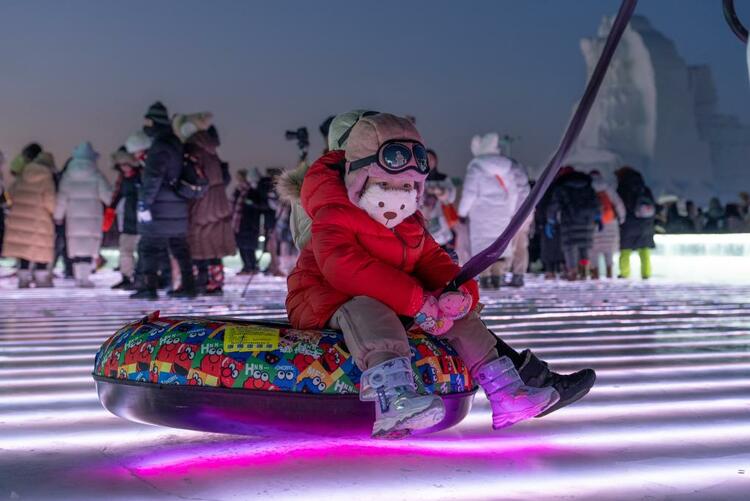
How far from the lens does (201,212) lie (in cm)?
899

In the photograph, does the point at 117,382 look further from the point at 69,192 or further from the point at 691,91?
the point at 691,91

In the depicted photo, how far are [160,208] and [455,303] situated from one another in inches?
246

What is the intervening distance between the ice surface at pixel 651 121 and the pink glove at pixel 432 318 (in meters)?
66.5

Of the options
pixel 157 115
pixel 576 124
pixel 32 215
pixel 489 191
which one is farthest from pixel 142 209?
pixel 576 124

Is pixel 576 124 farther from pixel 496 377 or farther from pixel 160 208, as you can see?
pixel 160 208

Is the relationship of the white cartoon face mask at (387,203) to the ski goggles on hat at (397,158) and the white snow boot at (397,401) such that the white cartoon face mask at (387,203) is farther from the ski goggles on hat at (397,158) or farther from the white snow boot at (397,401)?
the white snow boot at (397,401)

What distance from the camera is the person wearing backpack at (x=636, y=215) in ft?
42.2

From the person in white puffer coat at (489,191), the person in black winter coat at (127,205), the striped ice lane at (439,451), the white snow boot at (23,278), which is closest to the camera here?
the striped ice lane at (439,451)

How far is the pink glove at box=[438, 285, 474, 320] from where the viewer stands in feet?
7.86

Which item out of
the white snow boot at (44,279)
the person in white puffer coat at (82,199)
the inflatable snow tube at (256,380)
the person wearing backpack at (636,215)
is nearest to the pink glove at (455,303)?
the inflatable snow tube at (256,380)

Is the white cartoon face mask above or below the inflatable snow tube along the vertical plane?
above

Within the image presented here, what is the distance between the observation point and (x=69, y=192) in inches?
404

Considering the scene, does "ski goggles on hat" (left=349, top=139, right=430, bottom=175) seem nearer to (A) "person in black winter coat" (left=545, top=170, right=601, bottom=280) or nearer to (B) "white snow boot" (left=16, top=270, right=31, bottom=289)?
(B) "white snow boot" (left=16, top=270, right=31, bottom=289)

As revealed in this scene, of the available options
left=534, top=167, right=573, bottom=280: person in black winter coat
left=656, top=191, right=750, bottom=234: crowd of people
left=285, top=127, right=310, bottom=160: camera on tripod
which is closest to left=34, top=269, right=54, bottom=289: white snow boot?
left=285, top=127, right=310, bottom=160: camera on tripod
